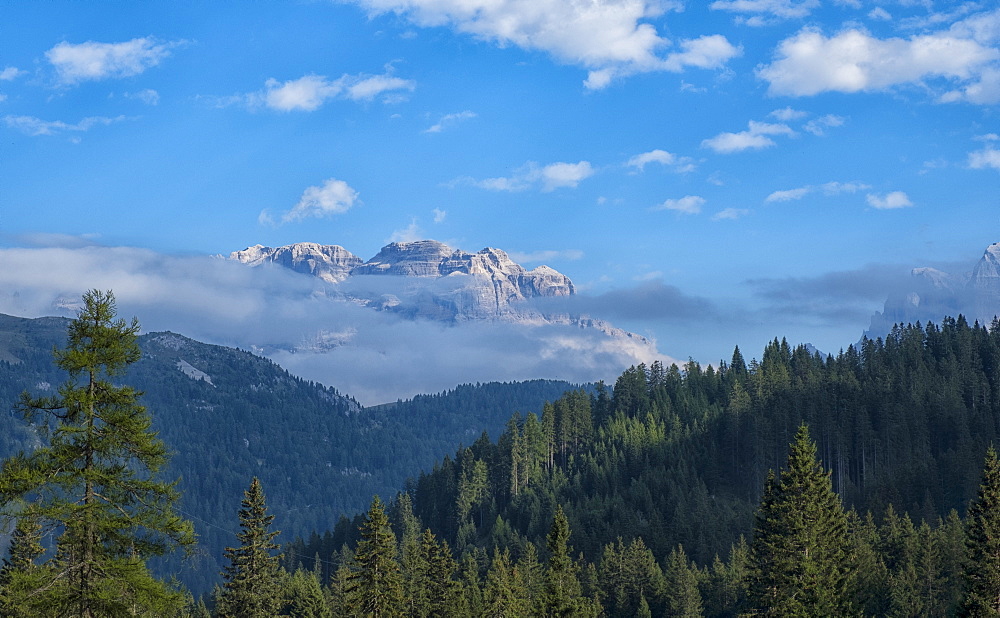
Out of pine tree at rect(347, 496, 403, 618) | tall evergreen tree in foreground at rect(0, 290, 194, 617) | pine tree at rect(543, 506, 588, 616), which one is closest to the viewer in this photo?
tall evergreen tree in foreground at rect(0, 290, 194, 617)

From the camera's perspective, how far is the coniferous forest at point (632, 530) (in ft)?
92.2

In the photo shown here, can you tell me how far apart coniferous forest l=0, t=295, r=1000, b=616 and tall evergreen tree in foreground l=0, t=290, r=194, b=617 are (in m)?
0.06

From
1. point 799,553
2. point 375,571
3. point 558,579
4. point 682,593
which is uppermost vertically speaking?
point 799,553

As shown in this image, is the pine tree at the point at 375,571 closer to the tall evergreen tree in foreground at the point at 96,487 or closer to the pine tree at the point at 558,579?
the pine tree at the point at 558,579

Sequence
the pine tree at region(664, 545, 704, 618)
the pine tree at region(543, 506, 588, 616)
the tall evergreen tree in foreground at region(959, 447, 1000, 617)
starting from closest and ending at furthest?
the tall evergreen tree in foreground at region(959, 447, 1000, 617)
the pine tree at region(543, 506, 588, 616)
the pine tree at region(664, 545, 704, 618)

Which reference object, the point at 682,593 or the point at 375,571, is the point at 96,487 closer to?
the point at 375,571

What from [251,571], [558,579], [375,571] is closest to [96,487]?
[251,571]

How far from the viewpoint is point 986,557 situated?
2163 inches

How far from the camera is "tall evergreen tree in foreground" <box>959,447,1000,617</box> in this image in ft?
178

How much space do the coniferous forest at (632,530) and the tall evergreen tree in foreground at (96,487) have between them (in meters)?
0.06

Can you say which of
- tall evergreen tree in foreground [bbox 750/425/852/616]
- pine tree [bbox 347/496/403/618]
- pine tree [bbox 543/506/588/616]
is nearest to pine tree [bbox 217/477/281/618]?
pine tree [bbox 347/496/403/618]

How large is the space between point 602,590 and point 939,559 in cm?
4689

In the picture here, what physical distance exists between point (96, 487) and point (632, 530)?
15071cm

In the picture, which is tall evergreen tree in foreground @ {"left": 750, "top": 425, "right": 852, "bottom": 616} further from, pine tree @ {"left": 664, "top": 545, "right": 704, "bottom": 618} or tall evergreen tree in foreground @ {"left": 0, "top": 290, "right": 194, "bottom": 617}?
pine tree @ {"left": 664, "top": 545, "right": 704, "bottom": 618}
